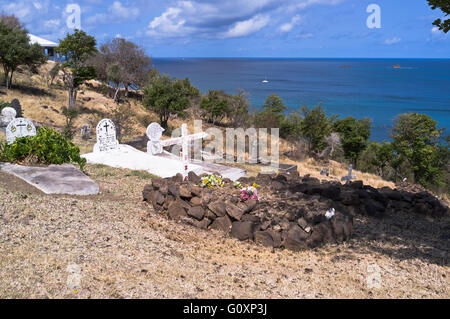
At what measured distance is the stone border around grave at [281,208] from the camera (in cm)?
693

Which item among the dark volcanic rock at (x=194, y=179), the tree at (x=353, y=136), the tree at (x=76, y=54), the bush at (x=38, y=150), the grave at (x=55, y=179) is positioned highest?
the tree at (x=76, y=54)

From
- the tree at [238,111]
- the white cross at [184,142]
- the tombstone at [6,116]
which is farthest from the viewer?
the tree at [238,111]

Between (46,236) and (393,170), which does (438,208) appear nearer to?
(46,236)

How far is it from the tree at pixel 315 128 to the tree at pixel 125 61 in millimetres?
18515

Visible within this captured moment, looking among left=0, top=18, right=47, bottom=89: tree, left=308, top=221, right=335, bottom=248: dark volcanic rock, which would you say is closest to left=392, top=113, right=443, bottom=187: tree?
left=308, top=221, right=335, bottom=248: dark volcanic rock

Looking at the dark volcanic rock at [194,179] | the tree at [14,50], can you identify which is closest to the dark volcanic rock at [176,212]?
the dark volcanic rock at [194,179]

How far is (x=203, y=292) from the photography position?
4543 mm

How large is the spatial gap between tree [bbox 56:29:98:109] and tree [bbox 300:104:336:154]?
798 inches

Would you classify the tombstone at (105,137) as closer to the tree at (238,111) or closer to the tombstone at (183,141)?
the tombstone at (183,141)

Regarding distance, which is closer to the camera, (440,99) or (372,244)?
(372,244)

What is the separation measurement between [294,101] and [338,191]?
303ft

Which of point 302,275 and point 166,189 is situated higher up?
point 166,189
